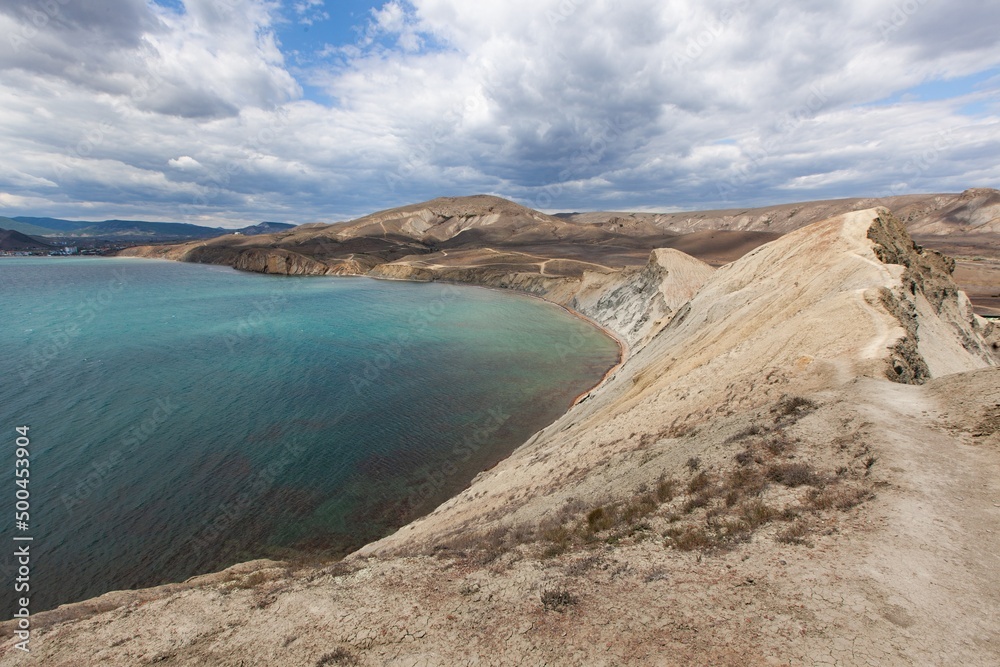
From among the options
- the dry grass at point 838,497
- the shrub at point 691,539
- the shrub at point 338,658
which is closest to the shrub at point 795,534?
the dry grass at point 838,497

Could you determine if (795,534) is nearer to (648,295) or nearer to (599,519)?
(599,519)

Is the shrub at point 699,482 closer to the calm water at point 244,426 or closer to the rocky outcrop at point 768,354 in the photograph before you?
the rocky outcrop at point 768,354

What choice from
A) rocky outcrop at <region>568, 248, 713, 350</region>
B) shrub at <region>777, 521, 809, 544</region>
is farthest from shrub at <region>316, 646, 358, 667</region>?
rocky outcrop at <region>568, 248, 713, 350</region>

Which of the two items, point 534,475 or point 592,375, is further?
point 592,375

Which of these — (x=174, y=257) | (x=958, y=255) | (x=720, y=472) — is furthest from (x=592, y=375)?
(x=174, y=257)

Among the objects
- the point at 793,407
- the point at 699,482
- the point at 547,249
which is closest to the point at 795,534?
the point at 699,482

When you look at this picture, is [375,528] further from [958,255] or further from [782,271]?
[958,255]
